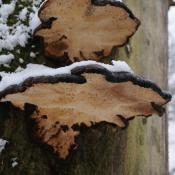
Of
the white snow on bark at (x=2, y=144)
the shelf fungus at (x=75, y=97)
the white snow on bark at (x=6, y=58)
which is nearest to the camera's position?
the shelf fungus at (x=75, y=97)

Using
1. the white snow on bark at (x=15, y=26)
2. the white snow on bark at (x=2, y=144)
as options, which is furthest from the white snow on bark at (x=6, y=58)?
the white snow on bark at (x=2, y=144)

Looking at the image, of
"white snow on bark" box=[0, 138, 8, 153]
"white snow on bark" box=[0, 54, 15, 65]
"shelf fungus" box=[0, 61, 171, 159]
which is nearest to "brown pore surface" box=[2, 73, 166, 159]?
"shelf fungus" box=[0, 61, 171, 159]

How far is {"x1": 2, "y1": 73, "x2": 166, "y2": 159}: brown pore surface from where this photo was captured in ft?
3.57

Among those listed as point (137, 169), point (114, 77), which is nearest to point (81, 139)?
point (137, 169)

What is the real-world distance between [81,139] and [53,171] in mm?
135

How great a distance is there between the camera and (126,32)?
143 centimetres

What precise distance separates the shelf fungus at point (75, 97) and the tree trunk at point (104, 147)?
4 centimetres

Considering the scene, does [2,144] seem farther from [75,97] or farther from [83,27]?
[83,27]

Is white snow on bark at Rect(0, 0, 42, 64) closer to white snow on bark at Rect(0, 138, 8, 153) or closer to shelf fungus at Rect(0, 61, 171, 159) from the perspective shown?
shelf fungus at Rect(0, 61, 171, 159)

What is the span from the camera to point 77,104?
1.19 metres

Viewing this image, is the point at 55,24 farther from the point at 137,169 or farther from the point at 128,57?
the point at 137,169

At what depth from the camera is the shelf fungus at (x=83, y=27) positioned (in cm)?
129

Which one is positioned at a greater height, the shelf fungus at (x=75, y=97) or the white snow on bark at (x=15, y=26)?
the white snow on bark at (x=15, y=26)

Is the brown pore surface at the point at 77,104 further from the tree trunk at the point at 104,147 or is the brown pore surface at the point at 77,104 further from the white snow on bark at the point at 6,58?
the white snow on bark at the point at 6,58
